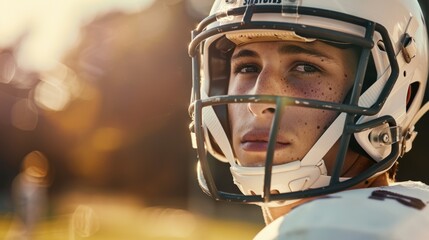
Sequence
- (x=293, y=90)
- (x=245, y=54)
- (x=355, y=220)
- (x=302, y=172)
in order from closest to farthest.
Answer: (x=355, y=220), (x=302, y=172), (x=293, y=90), (x=245, y=54)

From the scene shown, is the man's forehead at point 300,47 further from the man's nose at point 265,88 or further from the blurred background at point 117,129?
the blurred background at point 117,129

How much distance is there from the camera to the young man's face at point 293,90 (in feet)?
6.57

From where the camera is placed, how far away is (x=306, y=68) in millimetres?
2072

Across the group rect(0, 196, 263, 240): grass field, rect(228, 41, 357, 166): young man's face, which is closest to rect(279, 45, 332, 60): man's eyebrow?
rect(228, 41, 357, 166): young man's face

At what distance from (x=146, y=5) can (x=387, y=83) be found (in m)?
17.8

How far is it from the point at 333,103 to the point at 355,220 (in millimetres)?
623

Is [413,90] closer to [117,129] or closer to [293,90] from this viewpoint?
[293,90]

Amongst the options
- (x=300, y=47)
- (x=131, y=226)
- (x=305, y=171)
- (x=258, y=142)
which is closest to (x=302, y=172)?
(x=305, y=171)

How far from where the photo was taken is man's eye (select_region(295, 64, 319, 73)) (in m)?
2.06

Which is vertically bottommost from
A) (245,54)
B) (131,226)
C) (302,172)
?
(131,226)

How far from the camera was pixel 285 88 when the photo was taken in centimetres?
205

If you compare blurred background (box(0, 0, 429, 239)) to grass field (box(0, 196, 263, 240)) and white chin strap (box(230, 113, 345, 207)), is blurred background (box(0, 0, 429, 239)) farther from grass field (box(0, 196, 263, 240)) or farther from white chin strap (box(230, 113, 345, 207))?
white chin strap (box(230, 113, 345, 207))

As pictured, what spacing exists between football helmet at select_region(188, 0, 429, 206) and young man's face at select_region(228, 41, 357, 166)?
0.03 m

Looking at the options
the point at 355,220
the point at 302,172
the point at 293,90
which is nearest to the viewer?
the point at 355,220
